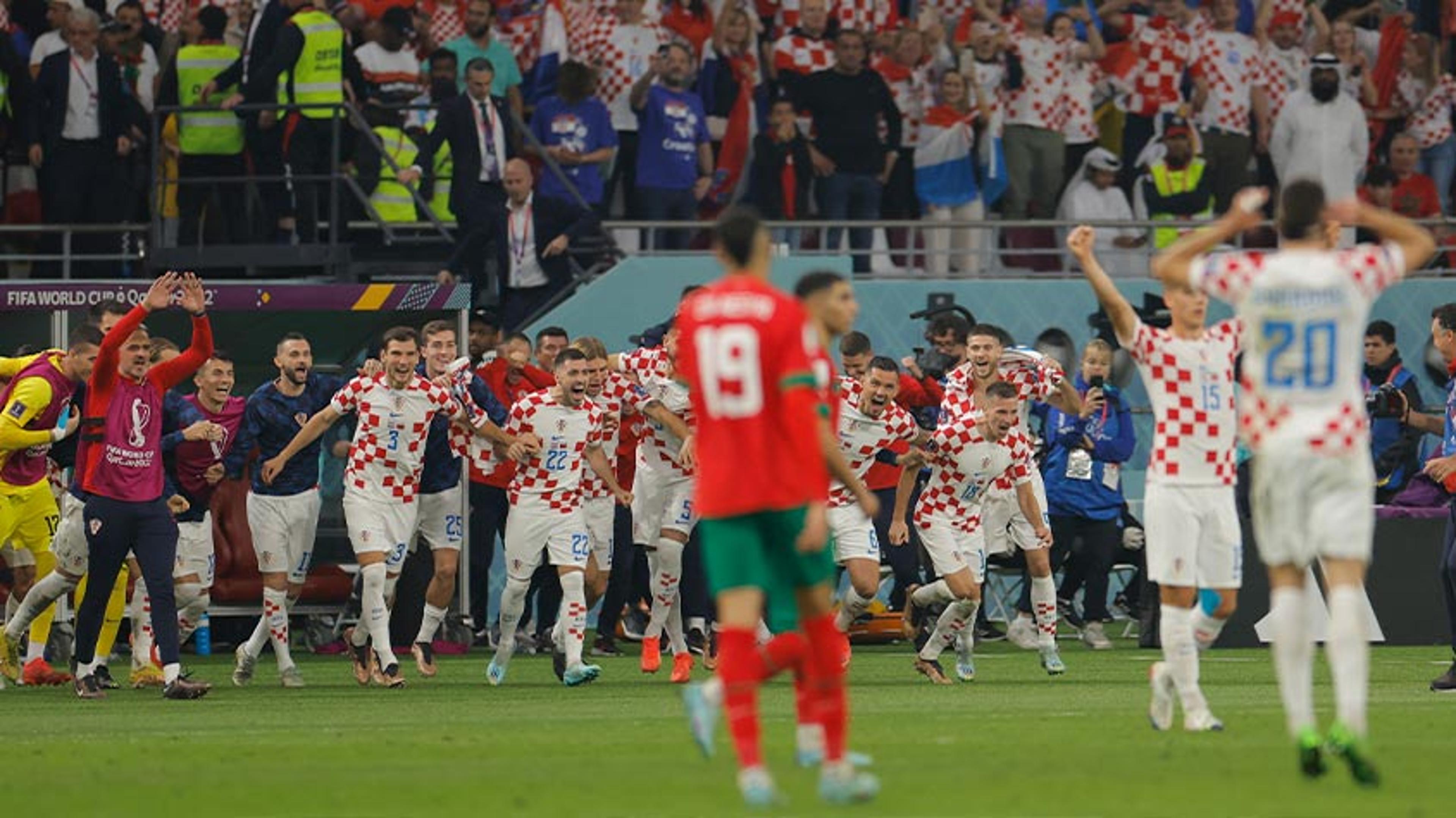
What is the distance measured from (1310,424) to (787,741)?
11.4 feet

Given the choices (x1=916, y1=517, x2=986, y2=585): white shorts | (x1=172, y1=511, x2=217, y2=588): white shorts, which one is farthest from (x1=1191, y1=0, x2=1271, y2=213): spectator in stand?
(x1=172, y1=511, x2=217, y2=588): white shorts

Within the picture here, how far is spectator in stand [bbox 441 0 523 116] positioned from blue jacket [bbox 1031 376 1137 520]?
606cm

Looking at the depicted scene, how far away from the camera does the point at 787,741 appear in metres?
13.2

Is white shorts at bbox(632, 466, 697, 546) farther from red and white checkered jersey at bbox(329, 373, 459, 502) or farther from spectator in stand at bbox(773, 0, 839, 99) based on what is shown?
spectator in stand at bbox(773, 0, 839, 99)

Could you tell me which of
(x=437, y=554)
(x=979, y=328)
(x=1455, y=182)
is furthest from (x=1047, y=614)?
(x=1455, y=182)

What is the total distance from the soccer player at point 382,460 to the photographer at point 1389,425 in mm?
7410

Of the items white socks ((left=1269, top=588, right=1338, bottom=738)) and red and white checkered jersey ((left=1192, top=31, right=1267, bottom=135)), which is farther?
red and white checkered jersey ((left=1192, top=31, right=1267, bottom=135))

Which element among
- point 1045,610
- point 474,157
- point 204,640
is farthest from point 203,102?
point 1045,610

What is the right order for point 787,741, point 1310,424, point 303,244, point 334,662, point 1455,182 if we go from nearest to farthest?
1. point 1310,424
2. point 787,741
3. point 334,662
4. point 303,244
5. point 1455,182

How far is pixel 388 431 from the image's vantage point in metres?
18.5

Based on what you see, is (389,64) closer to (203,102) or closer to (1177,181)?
(203,102)

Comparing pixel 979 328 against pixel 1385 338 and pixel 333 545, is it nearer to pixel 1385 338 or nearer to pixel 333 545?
pixel 1385 338

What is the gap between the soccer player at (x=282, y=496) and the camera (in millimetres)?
18719

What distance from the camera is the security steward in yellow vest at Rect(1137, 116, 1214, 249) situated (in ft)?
85.0
